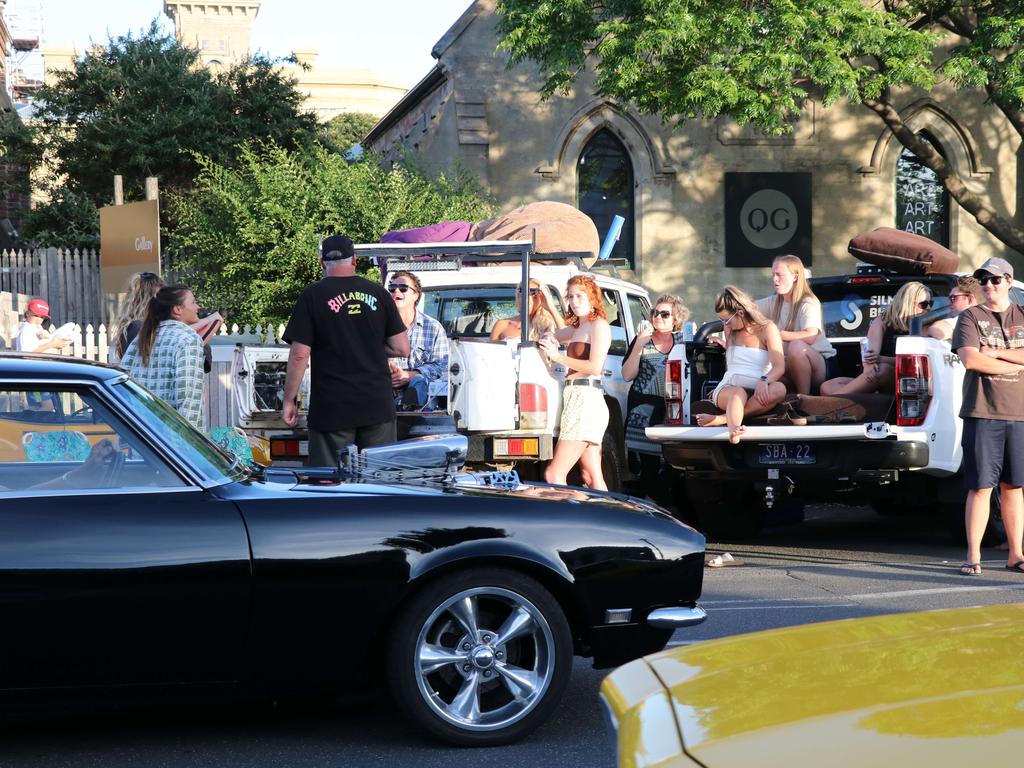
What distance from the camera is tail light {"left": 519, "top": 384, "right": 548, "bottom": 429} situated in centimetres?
864

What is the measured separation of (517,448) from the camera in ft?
28.2

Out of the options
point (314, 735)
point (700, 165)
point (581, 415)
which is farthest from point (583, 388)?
point (700, 165)

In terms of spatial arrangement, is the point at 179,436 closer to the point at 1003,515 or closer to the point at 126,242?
the point at 1003,515

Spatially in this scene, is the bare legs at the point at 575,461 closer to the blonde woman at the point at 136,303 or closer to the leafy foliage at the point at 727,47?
the blonde woman at the point at 136,303

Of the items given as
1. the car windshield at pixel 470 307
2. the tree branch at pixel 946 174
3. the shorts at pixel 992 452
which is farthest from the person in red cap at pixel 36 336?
the tree branch at pixel 946 174

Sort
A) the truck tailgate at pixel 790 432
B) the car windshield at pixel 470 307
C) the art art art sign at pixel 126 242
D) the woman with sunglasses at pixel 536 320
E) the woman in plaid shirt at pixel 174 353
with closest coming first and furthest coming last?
1. the woman in plaid shirt at pixel 174 353
2. the truck tailgate at pixel 790 432
3. the woman with sunglasses at pixel 536 320
4. the car windshield at pixel 470 307
5. the art art art sign at pixel 126 242

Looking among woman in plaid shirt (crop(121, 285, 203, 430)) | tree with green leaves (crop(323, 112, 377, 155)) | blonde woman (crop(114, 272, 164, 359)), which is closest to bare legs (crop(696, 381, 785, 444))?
woman in plaid shirt (crop(121, 285, 203, 430))

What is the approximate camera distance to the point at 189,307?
7613 mm

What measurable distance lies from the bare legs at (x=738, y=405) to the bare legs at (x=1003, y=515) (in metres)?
1.37

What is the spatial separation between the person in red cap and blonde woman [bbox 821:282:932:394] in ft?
27.3

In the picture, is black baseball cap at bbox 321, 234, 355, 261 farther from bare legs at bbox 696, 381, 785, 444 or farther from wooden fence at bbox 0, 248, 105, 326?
wooden fence at bbox 0, 248, 105, 326

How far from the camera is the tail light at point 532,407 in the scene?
8.64 metres

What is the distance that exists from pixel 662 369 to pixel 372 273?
10.3 metres

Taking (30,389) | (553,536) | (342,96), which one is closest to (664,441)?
(553,536)
